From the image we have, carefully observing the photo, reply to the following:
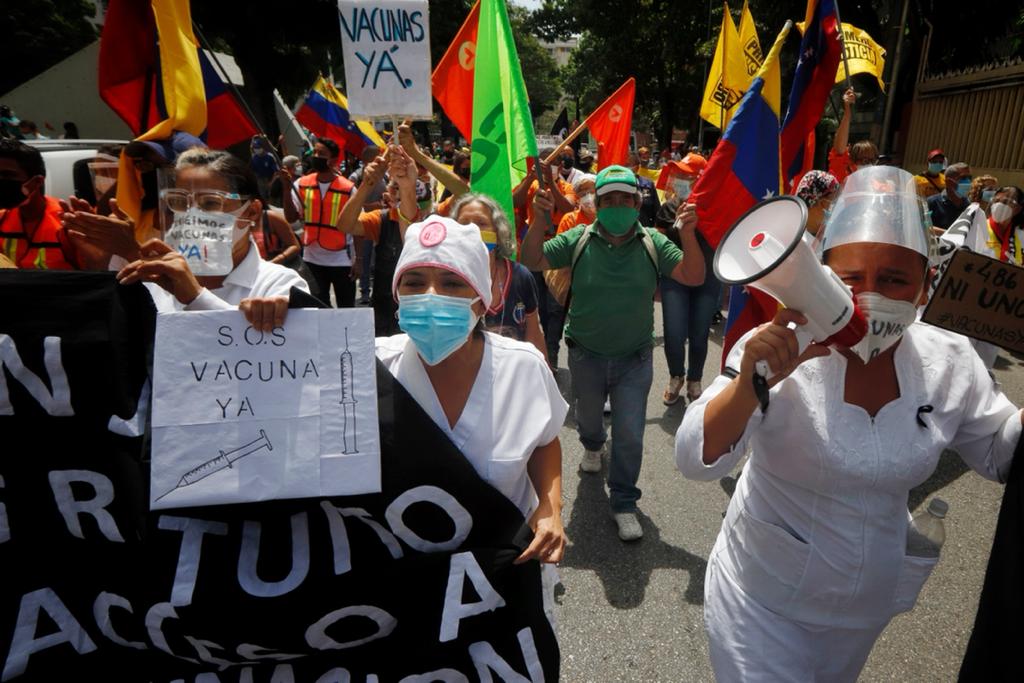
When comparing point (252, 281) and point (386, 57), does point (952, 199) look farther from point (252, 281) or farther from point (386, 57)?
point (252, 281)

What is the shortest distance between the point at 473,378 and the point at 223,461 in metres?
0.69

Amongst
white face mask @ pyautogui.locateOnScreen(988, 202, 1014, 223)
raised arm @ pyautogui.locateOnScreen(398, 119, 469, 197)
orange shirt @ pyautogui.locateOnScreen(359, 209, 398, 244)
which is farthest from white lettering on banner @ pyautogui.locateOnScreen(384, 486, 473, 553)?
white face mask @ pyautogui.locateOnScreen(988, 202, 1014, 223)

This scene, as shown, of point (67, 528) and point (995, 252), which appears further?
point (995, 252)

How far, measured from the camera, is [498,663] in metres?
1.65

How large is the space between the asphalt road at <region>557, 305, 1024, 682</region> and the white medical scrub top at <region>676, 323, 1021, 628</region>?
1.15 meters

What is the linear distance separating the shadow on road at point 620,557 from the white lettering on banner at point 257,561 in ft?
5.97

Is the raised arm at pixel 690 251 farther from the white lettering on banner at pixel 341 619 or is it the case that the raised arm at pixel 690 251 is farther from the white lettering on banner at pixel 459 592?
the white lettering on banner at pixel 341 619

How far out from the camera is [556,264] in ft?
11.8

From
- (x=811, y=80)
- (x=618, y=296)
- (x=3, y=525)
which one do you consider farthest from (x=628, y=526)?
(x=811, y=80)

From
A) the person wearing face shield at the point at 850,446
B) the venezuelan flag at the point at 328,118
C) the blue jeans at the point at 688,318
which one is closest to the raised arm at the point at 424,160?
the blue jeans at the point at 688,318

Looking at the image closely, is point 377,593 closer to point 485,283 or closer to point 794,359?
point 485,283

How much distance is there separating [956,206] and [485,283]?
768 centimetres

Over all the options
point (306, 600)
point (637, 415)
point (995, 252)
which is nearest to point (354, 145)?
point (637, 415)

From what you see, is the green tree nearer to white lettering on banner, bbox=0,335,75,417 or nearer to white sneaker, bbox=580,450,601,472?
white sneaker, bbox=580,450,601,472
